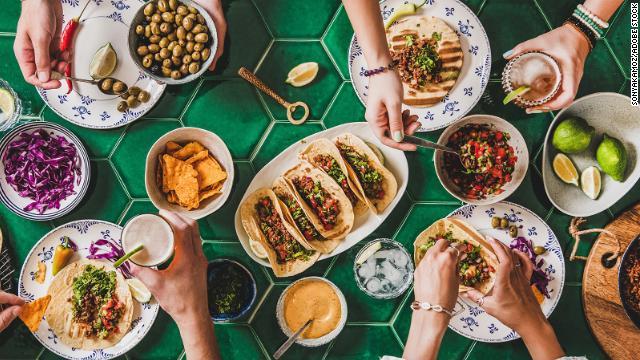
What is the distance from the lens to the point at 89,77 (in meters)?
3.02

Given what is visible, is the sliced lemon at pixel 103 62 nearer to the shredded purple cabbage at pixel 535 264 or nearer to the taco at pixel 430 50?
the taco at pixel 430 50

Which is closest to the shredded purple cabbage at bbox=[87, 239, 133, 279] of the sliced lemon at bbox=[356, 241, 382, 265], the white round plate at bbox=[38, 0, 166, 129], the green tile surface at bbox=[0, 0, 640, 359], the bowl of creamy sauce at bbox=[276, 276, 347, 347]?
the green tile surface at bbox=[0, 0, 640, 359]

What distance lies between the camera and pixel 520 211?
304 centimetres

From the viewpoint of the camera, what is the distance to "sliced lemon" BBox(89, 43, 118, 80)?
2.94 metres

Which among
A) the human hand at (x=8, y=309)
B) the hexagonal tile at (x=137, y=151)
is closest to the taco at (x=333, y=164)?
the hexagonal tile at (x=137, y=151)

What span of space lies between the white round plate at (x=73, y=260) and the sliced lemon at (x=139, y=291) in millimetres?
45

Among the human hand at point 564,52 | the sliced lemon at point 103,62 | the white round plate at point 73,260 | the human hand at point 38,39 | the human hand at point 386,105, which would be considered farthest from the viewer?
the white round plate at point 73,260

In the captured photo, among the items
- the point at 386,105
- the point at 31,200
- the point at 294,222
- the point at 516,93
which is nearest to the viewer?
the point at 386,105

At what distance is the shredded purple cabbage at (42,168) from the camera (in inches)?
119

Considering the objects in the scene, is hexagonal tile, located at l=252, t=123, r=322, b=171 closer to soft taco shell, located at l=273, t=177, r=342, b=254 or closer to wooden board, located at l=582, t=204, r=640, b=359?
soft taco shell, located at l=273, t=177, r=342, b=254

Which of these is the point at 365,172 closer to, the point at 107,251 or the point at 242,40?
the point at 242,40

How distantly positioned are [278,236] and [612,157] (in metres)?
1.92

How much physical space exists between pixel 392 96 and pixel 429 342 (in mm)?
1300

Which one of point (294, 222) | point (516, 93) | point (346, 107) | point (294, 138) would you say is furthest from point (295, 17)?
point (516, 93)
